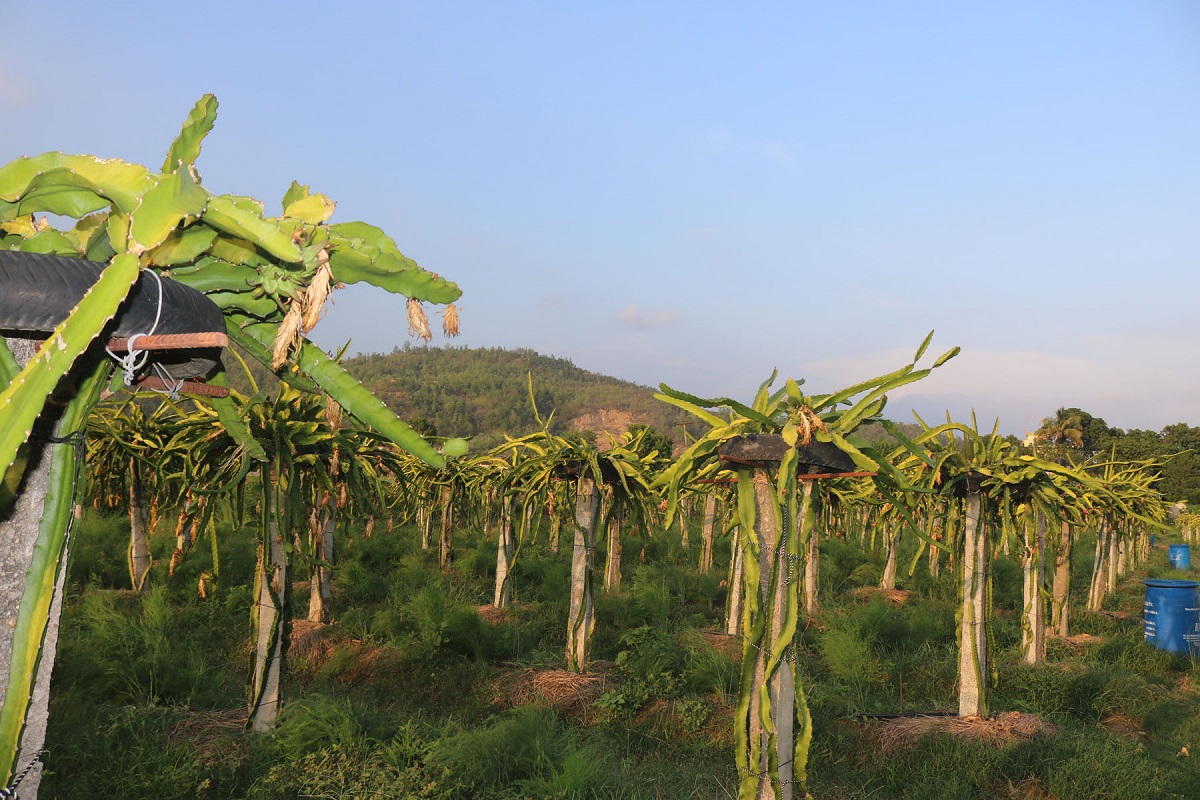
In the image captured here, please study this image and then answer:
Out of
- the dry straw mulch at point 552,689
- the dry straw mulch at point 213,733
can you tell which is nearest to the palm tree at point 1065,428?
the dry straw mulch at point 552,689

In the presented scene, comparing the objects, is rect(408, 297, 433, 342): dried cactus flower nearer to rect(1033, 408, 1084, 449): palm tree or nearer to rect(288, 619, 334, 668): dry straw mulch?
rect(288, 619, 334, 668): dry straw mulch

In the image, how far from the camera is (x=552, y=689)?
809 cm

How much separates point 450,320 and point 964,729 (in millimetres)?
6730

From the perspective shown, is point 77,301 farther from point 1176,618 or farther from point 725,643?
point 1176,618

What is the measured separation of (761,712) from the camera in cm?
392

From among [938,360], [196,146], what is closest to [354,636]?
[938,360]

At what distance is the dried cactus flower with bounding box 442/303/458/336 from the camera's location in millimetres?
2170

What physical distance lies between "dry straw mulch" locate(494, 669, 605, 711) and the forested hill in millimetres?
58313

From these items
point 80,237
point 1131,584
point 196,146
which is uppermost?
point 196,146

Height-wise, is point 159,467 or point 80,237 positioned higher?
point 80,237

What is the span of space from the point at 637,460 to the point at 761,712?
491 centimetres

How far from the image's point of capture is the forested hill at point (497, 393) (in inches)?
2980

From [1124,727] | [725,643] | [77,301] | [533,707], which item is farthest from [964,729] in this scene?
[77,301]

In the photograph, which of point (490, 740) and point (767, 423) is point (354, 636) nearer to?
point (490, 740)
